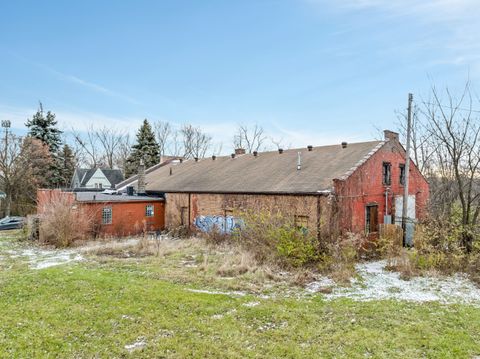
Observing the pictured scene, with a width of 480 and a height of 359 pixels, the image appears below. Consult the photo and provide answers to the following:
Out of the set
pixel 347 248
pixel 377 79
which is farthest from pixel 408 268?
pixel 377 79

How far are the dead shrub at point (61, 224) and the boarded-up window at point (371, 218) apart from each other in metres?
14.6

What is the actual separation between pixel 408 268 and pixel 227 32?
13887 millimetres

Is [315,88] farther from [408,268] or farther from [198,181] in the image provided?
[408,268]

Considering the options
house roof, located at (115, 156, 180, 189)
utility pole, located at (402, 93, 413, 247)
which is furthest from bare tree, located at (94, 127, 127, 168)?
utility pole, located at (402, 93, 413, 247)

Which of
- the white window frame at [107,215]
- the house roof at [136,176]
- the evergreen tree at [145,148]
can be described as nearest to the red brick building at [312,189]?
the white window frame at [107,215]

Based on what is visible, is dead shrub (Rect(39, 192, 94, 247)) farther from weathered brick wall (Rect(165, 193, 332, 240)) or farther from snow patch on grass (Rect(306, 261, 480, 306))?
snow patch on grass (Rect(306, 261, 480, 306))

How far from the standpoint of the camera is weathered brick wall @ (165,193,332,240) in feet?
48.8

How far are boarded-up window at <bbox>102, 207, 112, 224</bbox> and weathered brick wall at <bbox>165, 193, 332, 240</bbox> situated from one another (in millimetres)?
3952

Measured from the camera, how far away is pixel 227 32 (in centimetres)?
1786

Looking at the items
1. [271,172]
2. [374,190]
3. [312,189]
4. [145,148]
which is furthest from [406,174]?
[145,148]

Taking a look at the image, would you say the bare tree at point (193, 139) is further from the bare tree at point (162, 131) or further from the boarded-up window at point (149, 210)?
the boarded-up window at point (149, 210)

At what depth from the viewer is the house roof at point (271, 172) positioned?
16.4 meters

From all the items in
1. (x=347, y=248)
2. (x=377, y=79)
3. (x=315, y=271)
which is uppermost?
(x=377, y=79)

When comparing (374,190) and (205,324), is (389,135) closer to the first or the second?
(374,190)
